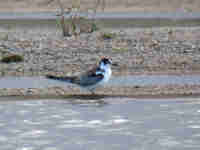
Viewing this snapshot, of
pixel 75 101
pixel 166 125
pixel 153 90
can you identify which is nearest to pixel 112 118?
pixel 166 125

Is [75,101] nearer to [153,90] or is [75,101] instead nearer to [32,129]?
[153,90]

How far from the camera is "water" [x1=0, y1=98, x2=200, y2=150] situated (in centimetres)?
1006

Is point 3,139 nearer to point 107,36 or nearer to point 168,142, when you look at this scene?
point 168,142

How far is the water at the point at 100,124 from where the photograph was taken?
33.0 feet

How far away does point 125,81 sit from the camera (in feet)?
54.2

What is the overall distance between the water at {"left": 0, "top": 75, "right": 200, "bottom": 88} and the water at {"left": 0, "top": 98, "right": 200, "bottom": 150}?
6.95 ft

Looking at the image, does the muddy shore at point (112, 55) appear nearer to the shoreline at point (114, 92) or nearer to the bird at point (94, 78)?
the shoreline at point (114, 92)

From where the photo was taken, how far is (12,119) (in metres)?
11.9

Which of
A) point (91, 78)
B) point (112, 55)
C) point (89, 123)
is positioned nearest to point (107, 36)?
point (112, 55)

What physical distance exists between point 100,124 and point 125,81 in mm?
5256

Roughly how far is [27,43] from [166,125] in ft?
38.1

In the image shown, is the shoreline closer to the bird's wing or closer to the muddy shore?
the muddy shore

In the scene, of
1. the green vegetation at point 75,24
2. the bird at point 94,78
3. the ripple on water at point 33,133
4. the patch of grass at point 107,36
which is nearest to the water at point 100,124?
the ripple on water at point 33,133

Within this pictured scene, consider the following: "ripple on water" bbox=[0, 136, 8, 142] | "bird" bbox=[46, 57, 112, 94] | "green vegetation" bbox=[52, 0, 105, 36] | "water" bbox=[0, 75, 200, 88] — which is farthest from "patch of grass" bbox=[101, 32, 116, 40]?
"ripple on water" bbox=[0, 136, 8, 142]
